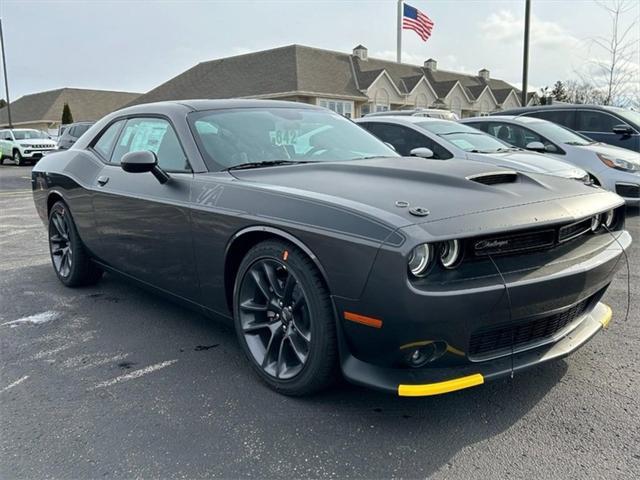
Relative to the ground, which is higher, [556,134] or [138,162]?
[138,162]

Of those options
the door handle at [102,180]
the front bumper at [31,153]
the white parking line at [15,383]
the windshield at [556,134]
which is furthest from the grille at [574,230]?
the front bumper at [31,153]

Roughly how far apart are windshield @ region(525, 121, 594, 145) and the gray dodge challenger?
5143 millimetres

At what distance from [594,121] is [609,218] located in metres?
7.72

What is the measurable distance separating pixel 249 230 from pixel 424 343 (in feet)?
3.46

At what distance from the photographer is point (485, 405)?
2609 mm

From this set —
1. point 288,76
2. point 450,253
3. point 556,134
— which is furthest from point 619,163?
point 288,76

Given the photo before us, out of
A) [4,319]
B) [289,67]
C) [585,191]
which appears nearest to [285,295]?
[585,191]

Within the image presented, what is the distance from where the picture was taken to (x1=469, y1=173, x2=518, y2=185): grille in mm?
2867

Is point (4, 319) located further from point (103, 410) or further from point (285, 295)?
point (285, 295)

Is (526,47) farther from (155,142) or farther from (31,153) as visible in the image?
(31,153)

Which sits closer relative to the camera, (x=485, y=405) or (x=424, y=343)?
(x=424, y=343)

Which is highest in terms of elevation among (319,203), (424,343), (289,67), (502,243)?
(289,67)

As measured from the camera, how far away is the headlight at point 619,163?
7457 mm

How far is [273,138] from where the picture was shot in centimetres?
351
